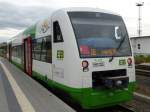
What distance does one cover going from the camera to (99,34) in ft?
26.0

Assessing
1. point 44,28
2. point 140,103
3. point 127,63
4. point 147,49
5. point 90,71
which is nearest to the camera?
point 90,71

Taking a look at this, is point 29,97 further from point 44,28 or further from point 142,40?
point 142,40

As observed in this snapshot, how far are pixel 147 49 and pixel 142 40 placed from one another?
1.98 meters

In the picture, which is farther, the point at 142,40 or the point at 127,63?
the point at 142,40

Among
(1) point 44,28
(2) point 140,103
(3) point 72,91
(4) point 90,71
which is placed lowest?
(2) point 140,103

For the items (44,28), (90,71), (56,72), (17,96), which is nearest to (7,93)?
(17,96)

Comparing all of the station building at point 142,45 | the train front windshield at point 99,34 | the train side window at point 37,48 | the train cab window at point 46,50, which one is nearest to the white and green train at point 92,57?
the train front windshield at point 99,34

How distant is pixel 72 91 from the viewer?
24.1ft

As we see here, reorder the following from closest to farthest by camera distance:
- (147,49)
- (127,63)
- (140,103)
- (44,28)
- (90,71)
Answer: (90,71)
(127,63)
(140,103)
(44,28)
(147,49)

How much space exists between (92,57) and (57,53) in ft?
Answer: 4.34

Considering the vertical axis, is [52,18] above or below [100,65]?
above

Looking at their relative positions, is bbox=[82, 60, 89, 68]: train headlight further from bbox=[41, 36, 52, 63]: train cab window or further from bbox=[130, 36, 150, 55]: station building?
bbox=[130, 36, 150, 55]: station building

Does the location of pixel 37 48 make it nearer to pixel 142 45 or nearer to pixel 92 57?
pixel 92 57

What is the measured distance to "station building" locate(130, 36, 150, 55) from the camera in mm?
44569
